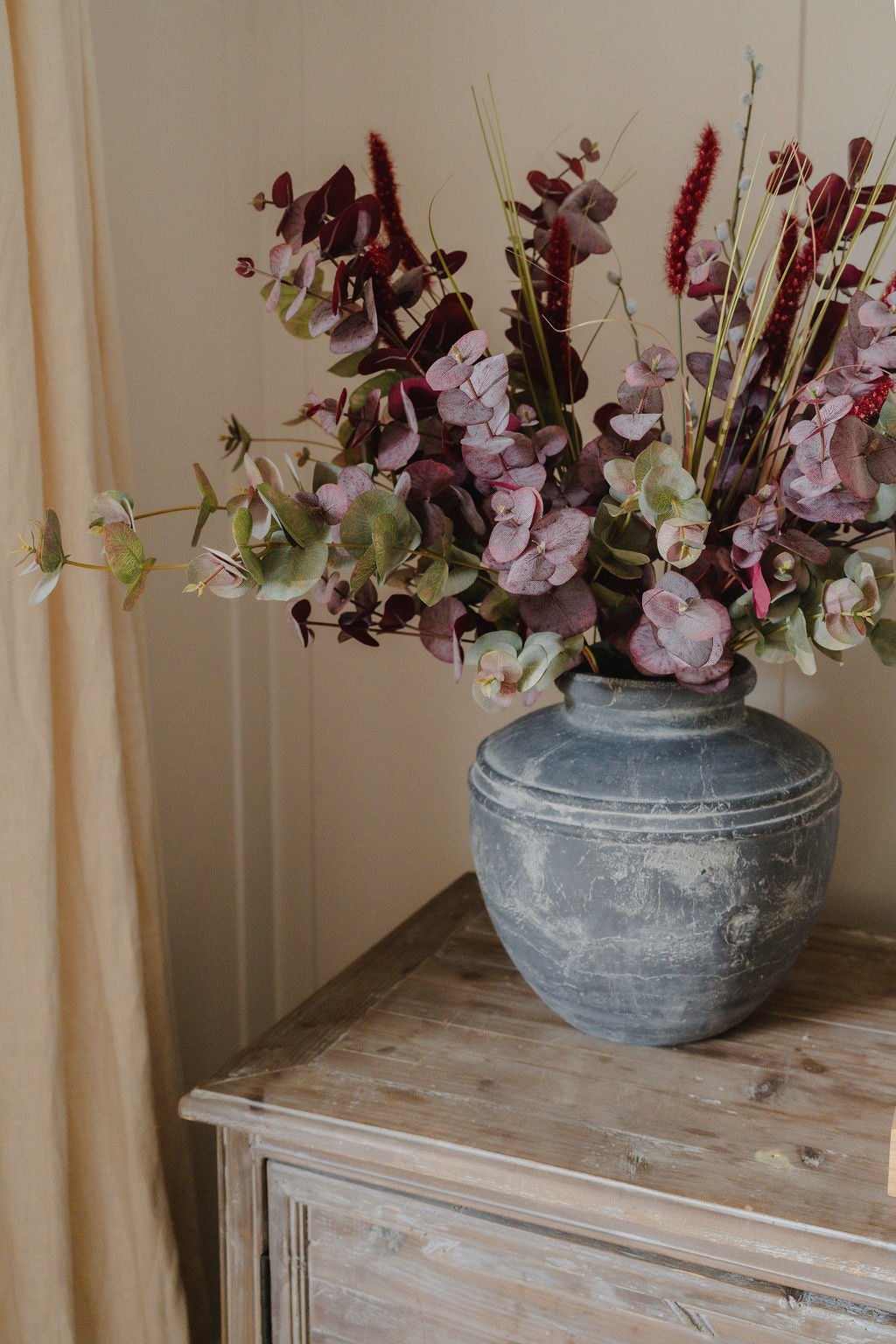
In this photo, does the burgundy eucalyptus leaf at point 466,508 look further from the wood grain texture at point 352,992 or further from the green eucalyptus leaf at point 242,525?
the wood grain texture at point 352,992

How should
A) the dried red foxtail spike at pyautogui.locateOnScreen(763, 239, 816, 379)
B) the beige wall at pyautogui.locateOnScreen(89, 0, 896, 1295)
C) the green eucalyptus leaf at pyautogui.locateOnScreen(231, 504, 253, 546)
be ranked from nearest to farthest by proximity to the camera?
the green eucalyptus leaf at pyautogui.locateOnScreen(231, 504, 253, 546), the dried red foxtail spike at pyautogui.locateOnScreen(763, 239, 816, 379), the beige wall at pyautogui.locateOnScreen(89, 0, 896, 1295)

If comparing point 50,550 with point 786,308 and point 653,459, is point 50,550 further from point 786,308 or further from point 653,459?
point 786,308

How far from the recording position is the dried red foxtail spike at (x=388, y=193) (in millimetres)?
817

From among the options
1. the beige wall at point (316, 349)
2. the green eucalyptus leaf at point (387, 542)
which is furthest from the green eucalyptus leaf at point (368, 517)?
the beige wall at point (316, 349)

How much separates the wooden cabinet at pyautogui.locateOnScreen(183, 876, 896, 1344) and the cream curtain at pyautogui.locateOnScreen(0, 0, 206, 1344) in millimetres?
173

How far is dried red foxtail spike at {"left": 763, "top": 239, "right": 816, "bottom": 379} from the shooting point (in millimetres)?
764

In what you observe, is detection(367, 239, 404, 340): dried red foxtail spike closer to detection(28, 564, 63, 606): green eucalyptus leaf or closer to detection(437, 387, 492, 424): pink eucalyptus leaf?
detection(437, 387, 492, 424): pink eucalyptus leaf

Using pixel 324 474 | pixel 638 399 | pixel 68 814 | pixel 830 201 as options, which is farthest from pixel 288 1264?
pixel 830 201

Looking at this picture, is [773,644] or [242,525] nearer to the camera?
[242,525]

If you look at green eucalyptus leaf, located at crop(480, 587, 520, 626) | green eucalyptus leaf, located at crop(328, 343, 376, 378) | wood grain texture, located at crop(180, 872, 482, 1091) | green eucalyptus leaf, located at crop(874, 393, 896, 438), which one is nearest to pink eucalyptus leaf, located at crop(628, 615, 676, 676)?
green eucalyptus leaf, located at crop(480, 587, 520, 626)

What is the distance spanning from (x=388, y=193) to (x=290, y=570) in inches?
12.8

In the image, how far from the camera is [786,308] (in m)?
0.78

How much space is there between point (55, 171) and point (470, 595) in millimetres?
499

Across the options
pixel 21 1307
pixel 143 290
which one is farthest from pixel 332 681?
pixel 21 1307
